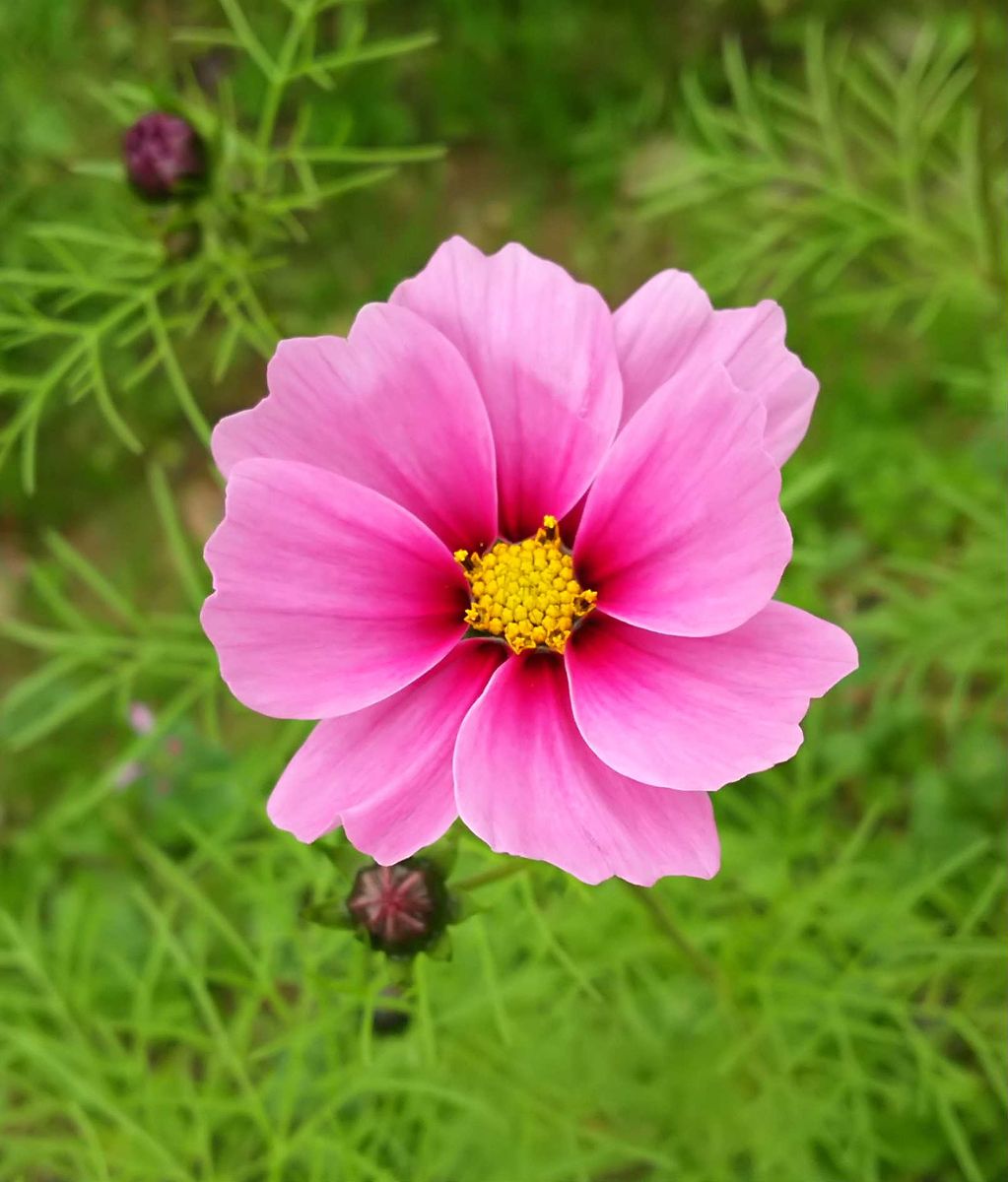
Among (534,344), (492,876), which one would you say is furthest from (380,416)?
(492,876)

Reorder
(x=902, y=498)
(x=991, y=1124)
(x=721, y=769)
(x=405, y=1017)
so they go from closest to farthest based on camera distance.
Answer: (x=721, y=769)
(x=405, y=1017)
(x=991, y=1124)
(x=902, y=498)

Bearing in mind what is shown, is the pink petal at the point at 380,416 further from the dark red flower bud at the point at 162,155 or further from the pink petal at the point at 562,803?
the dark red flower bud at the point at 162,155

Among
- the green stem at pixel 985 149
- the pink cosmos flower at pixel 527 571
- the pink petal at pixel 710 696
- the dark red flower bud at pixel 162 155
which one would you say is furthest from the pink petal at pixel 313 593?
the green stem at pixel 985 149

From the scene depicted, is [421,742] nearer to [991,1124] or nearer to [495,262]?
[495,262]

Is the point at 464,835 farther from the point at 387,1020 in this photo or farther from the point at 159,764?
the point at 159,764

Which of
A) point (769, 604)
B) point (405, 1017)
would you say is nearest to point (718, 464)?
point (769, 604)

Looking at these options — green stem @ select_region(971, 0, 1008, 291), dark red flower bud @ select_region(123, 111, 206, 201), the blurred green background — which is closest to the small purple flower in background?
the blurred green background

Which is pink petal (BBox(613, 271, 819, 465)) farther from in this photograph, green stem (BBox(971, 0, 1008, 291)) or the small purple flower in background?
the small purple flower in background
